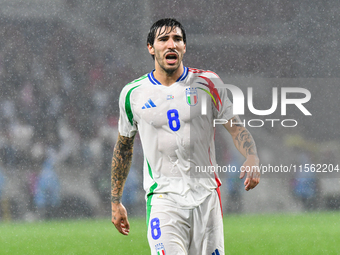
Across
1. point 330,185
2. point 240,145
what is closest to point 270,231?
point 330,185

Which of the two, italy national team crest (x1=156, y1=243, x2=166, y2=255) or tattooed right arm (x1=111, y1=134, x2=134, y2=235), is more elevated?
tattooed right arm (x1=111, y1=134, x2=134, y2=235)

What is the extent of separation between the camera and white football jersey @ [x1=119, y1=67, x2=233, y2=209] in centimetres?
288

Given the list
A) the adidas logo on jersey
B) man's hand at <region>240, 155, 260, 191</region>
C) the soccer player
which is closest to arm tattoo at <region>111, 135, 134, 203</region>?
the soccer player

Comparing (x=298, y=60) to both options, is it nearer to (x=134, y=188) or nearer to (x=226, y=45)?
(x=226, y=45)

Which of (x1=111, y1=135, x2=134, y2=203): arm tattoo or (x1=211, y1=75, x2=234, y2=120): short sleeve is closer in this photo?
(x1=211, y1=75, x2=234, y2=120): short sleeve

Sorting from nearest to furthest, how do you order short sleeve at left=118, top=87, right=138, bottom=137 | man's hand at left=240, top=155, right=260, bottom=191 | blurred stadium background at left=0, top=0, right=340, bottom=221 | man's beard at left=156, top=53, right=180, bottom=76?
1. man's hand at left=240, top=155, right=260, bottom=191
2. man's beard at left=156, top=53, right=180, bottom=76
3. short sleeve at left=118, top=87, right=138, bottom=137
4. blurred stadium background at left=0, top=0, right=340, bottom=221

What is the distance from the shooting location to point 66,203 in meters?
9.40

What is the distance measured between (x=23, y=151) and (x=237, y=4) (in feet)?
22.5

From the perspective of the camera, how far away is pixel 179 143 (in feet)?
9.47

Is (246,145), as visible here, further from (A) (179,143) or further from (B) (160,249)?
(B) (160,249)

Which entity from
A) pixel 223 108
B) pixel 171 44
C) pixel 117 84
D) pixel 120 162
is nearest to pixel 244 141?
pixel 223 108

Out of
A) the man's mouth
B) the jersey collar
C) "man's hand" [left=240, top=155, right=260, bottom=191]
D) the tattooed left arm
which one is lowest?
"man's hand" [left=240, top=155, right=260, bottom=191]

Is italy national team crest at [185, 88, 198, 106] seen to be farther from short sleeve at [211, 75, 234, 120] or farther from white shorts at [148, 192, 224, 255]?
white shorts at [148, 192, 224, 255]

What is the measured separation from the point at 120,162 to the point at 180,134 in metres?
0.58
